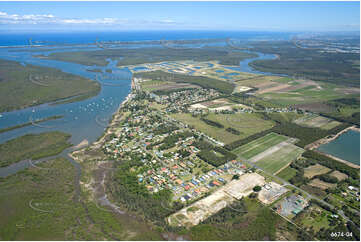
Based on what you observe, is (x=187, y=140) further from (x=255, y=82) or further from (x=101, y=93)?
(x=255, y=82)

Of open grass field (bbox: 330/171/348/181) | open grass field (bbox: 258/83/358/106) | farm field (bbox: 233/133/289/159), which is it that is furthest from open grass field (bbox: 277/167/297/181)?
open grass field (bbox: 258/83/358/106)

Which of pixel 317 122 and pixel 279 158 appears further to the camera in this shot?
pixel 317 122

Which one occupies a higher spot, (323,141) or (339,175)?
(323,141)

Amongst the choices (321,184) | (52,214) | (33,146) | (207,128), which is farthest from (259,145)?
(33,146)

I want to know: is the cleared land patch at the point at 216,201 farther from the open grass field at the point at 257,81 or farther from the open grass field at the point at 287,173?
the open grass field at the point at 257,81

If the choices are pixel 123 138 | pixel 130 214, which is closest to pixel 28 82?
pixel 123 138

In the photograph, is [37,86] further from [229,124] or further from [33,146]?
[229,124]
